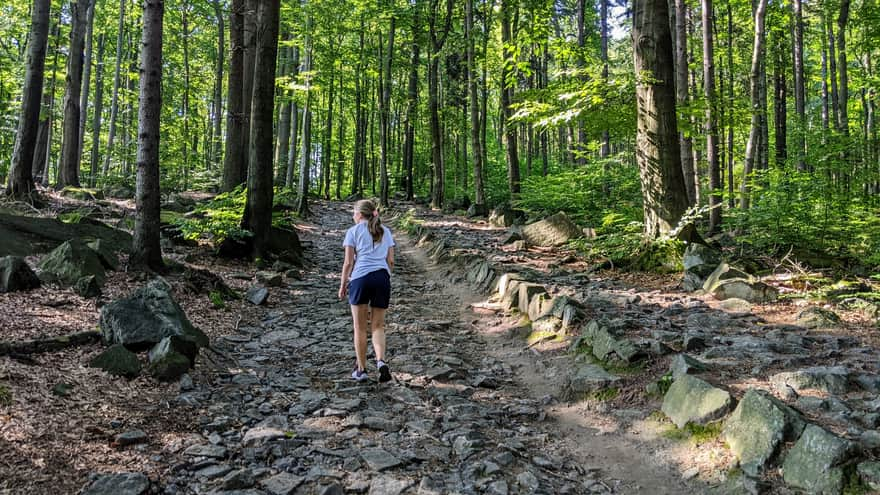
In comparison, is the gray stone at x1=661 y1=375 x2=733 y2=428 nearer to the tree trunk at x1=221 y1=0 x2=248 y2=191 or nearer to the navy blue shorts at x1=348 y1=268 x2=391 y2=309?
the navy blue shorts at x1=348 y1=268 x2=391 y2=309

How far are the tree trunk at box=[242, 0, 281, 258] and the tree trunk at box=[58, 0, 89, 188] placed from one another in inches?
393

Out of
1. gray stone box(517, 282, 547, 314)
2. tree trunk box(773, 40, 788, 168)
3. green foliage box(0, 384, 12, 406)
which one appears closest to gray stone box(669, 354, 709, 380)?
gray stone box(517, 282, 547, 314)

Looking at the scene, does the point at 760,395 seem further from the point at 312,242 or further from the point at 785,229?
the point at 312,242

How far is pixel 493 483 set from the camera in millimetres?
3756

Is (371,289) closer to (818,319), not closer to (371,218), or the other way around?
(371,218)

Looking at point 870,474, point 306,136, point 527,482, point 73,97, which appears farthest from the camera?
point 306,136

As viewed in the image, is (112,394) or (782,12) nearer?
(112,394)

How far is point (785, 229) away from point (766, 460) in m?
7.10

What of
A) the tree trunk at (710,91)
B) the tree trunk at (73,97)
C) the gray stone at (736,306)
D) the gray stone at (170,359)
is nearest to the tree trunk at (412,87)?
the tree trunk at (73,97)

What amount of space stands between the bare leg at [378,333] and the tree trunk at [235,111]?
10827mm

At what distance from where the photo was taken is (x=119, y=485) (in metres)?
3.25

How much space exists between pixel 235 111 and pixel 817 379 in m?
14.9

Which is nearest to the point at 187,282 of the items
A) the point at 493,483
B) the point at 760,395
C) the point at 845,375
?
the point at 493,483

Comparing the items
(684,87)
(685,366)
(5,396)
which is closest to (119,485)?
(5,396)
